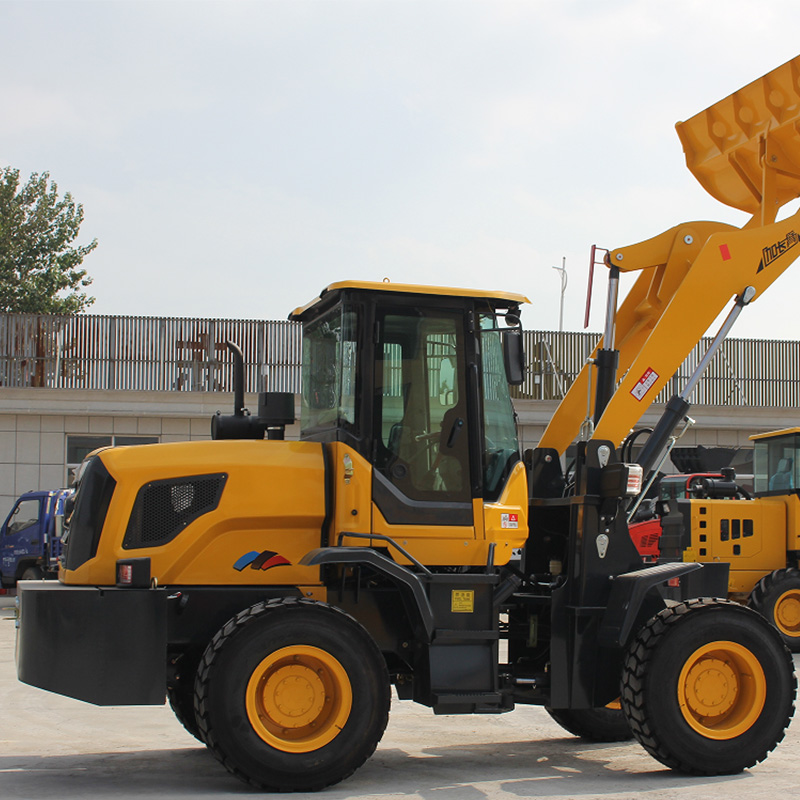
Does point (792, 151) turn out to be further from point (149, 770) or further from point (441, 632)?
point (149, 770)

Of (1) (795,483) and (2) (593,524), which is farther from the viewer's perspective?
(1) (795,483)

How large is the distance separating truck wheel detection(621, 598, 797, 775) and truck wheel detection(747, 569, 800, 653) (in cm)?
744

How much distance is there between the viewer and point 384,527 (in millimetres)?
7359


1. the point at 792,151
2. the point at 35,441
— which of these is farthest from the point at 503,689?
the point at 35,441

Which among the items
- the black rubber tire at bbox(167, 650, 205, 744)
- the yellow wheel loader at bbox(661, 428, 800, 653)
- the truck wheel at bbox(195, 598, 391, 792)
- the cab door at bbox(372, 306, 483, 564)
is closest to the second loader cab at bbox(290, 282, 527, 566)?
the cab door at bbox(372, 306, 483, 564)

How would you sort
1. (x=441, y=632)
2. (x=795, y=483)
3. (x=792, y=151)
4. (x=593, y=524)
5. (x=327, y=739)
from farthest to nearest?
(x=795, y=483), (x=792, y=151), (x=593, y=524), (x=441, y=632), (x=327, y=739)

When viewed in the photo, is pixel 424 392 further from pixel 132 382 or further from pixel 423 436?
pixel 132 382

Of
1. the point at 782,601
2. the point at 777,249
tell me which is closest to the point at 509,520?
the point at 777,249

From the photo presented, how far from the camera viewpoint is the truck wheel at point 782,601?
14711mm

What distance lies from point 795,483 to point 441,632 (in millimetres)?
9611

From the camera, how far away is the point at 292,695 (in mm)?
6871

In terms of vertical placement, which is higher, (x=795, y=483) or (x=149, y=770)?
(x=795, y=483)

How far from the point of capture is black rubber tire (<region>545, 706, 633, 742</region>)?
28.2 feet

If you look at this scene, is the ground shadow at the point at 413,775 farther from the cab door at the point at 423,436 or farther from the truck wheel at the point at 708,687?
the cab door at the point at 423,436
